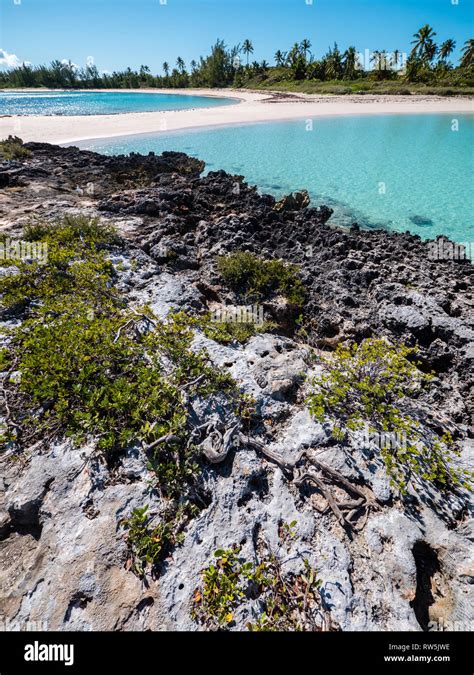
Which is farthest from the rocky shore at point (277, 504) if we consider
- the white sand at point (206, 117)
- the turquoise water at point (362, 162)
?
the white sand at point (206, 117)

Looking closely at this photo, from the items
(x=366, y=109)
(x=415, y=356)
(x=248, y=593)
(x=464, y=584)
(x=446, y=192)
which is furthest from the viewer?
(x=366, y=109)

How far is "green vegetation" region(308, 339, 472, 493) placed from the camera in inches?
152

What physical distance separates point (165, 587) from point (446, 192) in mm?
20678

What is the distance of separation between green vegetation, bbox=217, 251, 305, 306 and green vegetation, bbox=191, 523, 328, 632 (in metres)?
5.34

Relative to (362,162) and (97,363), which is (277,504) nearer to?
(97,363)

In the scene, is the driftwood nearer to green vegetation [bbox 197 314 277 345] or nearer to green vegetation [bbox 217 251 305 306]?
green vegetation [bbox 197 314 277 345]

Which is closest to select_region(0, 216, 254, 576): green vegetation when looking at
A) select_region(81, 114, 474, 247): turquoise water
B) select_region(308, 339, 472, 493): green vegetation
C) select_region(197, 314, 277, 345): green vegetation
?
select_region(197, 314, 277, 345): green vegetation

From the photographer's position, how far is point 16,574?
3094mm

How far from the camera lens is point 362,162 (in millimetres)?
21641

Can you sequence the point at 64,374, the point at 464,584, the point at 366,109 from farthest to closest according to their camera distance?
the point at 366,109 < the point at 64,374 < the point at 464,584

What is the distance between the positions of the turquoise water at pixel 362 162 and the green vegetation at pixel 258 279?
736 cm

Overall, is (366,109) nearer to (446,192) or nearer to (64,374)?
(446,192)

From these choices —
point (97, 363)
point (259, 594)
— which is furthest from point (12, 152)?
point (259, 594)

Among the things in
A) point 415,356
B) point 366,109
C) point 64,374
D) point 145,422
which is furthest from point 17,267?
point 366,109
